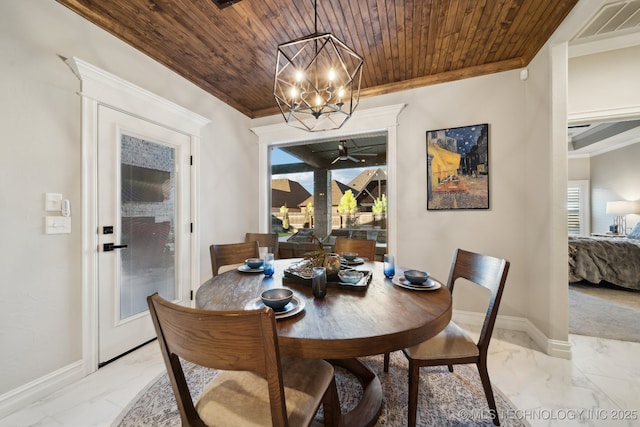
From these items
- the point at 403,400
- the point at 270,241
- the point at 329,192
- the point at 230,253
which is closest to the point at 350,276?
the point at 403,400

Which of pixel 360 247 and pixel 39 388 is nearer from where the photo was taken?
pixel 39 388

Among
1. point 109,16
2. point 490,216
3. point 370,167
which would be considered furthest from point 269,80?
point 490,216

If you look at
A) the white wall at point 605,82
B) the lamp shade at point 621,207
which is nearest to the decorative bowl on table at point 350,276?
the white wall at point 605,82

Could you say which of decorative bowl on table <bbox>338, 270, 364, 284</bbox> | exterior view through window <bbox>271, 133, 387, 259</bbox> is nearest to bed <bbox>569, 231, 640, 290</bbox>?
exterior view through window <bbox>271, 133, 387, 259</bbox>

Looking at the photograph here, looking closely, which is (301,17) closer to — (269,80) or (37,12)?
(269,80)

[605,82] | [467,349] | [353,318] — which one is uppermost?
[605,82]

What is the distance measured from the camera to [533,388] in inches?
64.4

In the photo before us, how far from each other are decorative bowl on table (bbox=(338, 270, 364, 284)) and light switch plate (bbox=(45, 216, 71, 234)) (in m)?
1.97

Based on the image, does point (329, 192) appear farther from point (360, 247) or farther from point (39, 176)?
point (39, 176)

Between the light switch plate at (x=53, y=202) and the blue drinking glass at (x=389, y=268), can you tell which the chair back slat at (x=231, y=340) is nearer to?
the blue drinking glass at (x=389, y=268)

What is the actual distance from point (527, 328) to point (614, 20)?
2765 millimetres

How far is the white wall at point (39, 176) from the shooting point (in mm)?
1483

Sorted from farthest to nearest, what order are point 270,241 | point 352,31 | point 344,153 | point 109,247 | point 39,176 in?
1. point 344,153
2. point 270,241
3. point 352,31
4. point 109,247
5. point 39,176

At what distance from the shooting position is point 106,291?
1.95 metres
